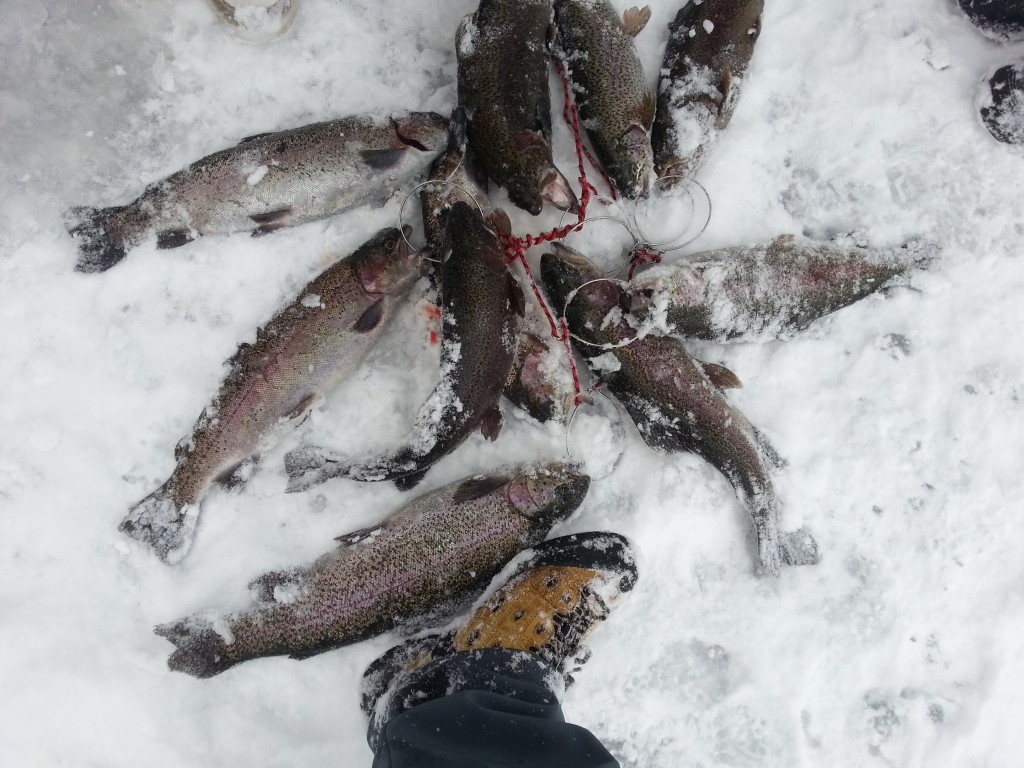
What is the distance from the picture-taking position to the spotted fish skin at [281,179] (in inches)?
124

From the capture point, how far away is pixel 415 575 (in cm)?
313

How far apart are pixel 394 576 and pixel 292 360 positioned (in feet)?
3.66

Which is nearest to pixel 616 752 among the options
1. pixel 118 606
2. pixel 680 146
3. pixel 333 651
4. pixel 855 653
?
pixel 855 653

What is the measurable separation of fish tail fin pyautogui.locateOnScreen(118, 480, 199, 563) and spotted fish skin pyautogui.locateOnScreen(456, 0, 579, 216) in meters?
2.21

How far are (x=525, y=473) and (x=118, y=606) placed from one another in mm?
2180

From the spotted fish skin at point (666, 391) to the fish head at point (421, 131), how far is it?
29.7 inches

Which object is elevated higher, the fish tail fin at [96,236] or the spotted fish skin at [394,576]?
the fish tail fin at [96,236]

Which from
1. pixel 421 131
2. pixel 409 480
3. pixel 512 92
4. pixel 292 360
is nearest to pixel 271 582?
pixel 409 480

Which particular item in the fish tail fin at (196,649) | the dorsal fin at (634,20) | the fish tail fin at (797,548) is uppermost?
the dorsal fin at (634,20)

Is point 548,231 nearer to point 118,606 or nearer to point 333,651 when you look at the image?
point 333,651

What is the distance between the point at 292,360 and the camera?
3098 millimetres

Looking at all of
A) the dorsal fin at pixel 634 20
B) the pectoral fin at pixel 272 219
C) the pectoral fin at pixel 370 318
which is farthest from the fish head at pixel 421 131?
the dorsal fin at pixel 634 20

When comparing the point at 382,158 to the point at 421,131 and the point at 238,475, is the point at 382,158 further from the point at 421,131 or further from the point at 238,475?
the point at 238,475

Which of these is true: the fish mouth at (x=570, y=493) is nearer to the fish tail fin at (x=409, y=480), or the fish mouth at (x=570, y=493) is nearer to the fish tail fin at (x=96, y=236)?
the fish tail fin at (x=409, y=480)
